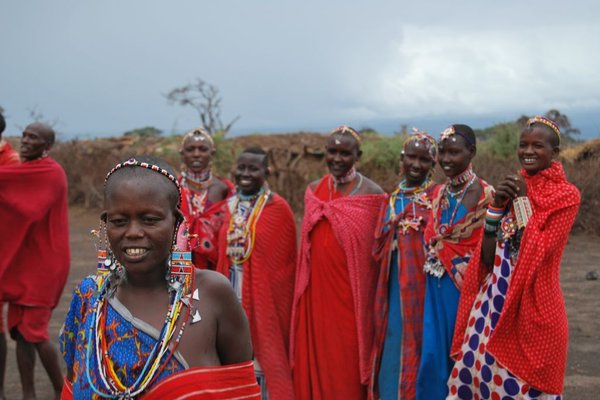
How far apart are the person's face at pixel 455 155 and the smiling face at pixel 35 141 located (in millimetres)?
2949

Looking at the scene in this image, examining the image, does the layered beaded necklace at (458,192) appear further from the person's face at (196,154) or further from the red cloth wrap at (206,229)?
the person's face at (196,154)

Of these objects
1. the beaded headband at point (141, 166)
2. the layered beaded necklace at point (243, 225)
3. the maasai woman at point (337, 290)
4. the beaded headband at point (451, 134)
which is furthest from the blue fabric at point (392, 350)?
the beaded headband at point (141, 166)

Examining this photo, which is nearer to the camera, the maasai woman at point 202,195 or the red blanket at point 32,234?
the red blanket at point 32,234

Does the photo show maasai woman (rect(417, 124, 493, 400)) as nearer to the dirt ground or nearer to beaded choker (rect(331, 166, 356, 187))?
beaded choker (rect(331, 166, 356, 187))

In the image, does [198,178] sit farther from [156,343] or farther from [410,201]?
[156,343]

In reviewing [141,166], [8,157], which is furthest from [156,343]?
[8,157]

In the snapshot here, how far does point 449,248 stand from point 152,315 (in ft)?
8.88

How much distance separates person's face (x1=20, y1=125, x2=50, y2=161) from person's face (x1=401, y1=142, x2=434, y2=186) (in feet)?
8.81

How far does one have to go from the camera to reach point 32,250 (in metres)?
5.47

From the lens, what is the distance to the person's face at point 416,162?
16.5 ft

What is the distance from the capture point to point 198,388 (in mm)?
2205

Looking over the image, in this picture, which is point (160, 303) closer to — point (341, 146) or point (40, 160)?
point (341, 146)

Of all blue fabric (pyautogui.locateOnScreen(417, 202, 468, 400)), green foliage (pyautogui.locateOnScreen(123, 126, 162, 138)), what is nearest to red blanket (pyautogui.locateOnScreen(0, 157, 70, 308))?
blue fabric (pyautogui.locateOnScreen(417, 202, 468, 400))

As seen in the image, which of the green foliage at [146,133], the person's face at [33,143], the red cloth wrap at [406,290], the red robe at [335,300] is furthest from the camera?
the green foliage at [146,133]
